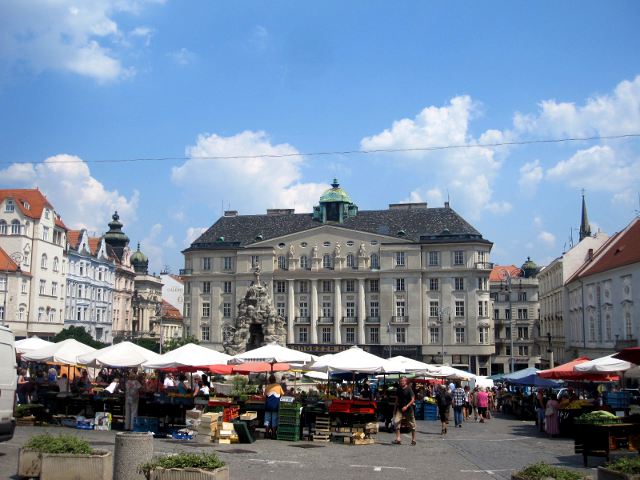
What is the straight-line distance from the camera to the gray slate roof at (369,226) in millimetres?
82438

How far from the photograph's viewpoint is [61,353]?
88.7 ft

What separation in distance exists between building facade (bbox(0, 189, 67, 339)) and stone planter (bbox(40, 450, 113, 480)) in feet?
190

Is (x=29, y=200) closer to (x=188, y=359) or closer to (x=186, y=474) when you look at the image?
(x=188, y=359)

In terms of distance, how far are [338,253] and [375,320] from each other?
8.49m

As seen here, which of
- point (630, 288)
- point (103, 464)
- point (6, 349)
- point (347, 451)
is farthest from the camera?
point (630, 288)

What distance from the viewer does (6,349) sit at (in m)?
14.9

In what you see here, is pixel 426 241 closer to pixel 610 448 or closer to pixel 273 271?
pixel 273 271

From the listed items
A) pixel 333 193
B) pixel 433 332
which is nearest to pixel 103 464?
pixel 433 332

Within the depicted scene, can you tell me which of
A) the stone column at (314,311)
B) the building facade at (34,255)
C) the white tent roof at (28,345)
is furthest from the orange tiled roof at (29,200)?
the white tent roof at (28,345)

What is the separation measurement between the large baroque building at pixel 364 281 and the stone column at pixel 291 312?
0.37 ft

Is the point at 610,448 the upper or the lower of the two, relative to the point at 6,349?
lower

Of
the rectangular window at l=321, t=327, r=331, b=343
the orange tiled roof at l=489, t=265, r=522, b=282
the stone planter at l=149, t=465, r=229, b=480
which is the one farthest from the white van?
the orange tiled roof at l=489, t=265, r=522, b=282

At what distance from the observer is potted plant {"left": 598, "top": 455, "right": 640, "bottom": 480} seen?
10.2 m

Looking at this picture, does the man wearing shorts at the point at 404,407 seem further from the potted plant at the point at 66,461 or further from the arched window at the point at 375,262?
the arched window at the point at 375,262
